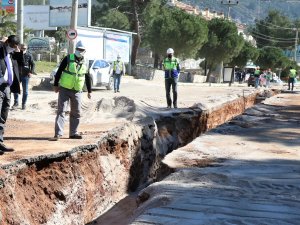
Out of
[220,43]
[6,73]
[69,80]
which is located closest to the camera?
[6,73]

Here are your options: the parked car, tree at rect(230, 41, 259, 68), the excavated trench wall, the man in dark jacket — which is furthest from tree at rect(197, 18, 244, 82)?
the man in dark jacket

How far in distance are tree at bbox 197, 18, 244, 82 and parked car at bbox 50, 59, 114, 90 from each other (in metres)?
25.1

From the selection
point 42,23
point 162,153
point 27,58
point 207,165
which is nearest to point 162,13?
point 42,23

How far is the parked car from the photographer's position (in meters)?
24.6

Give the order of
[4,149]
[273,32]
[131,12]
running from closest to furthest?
[4,149], [131,12], [273,32]

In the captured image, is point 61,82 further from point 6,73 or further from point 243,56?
point 243,56

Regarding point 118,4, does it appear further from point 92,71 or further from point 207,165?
point 207,165

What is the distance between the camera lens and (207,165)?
6.71 metres

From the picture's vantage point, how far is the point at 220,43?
4988cm

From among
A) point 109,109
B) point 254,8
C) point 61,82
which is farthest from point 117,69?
point 254,8

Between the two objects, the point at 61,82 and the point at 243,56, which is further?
the point at 243,56

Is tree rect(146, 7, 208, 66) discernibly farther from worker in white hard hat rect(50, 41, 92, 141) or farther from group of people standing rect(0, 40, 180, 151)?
worker in white hard hat rect(50, 41, 92, 141)

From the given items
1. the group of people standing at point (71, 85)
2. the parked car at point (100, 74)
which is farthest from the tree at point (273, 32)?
the group of people standing at point (71, 85)

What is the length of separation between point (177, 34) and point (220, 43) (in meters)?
7.47
